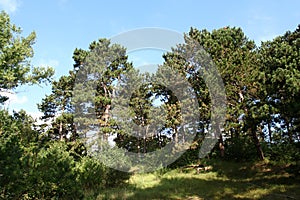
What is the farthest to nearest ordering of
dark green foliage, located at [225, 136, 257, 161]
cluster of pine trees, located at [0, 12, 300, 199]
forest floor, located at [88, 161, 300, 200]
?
1. dark green foliage, located at [225, 136, 257, 161]
2. forest floor, located at [88, 161, 300, 200]
3. cluster of pine trees, located at [0, 12, 300, 199]

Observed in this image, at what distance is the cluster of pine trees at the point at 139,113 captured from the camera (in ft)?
19.8

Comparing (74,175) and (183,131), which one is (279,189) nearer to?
(74,175)

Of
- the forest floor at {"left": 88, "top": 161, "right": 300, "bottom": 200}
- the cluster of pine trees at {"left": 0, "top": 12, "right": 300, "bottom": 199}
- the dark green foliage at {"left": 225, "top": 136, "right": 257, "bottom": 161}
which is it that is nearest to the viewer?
the cluster of pine trees at {"left": 0, "top": 12, "right": 300, "bottom": 199}

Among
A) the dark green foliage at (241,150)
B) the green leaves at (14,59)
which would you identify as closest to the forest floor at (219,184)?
the dark green foliage at (241,150)

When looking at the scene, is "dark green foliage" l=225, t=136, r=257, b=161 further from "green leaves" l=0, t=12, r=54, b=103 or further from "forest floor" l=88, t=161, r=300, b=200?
"green leaves" l=0, t=12, r=54, b=103

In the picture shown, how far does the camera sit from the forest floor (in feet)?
45.0

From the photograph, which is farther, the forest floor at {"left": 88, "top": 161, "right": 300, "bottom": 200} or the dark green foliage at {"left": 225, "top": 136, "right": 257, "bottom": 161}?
the dark green foliage at {"left": 225, "top": 136, "right": 257, "bottom": 161}

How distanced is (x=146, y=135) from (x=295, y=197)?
22.8 metres

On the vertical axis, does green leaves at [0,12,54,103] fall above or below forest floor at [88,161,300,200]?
above

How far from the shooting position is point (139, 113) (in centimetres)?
3203

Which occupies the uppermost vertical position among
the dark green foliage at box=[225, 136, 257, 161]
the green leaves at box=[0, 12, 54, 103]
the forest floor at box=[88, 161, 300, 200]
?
the green leaves at box=[0, 12, 54, 103]

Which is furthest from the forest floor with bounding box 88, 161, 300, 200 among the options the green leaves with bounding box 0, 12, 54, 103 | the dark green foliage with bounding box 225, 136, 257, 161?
the green leaves with bounding box 0, 12, 54, 103

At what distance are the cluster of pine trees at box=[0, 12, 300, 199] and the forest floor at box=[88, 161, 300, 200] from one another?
5.22ft

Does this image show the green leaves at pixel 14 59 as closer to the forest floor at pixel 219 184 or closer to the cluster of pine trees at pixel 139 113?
the cluster of pine trees at pixel 139 113
